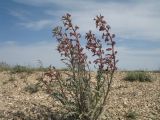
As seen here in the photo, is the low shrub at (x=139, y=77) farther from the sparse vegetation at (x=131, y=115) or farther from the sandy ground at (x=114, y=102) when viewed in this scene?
the sparse vegetation at (x=131, y=115)

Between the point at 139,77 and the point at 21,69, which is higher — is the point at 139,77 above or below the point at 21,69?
below

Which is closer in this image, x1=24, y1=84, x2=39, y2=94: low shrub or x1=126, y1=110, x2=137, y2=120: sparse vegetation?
x1=126, y1=110, x2=137, y2=120: sparse vegetation

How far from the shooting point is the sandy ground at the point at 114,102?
27.3 ft

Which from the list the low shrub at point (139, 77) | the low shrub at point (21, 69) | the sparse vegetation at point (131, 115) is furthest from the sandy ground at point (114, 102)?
the low shrub at point (21, 69)

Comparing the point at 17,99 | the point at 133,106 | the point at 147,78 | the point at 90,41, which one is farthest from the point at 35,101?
the point at 147,78

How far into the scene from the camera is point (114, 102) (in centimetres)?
905

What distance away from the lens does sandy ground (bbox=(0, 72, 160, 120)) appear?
328 inches

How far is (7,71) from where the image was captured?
13758 millimetres

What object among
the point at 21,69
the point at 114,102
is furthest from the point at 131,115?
the point at 21,69

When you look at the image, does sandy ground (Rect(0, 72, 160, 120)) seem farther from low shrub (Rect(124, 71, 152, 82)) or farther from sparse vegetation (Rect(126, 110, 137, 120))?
low shrub (Rect(124, 71, 152, 82))

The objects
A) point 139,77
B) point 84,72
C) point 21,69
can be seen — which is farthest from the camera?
point 21,69

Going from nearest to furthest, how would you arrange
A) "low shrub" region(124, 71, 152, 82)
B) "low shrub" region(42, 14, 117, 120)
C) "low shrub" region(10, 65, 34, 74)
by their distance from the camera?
"low shrub" region(42, 14, 117, 120) → "low shrub" region(124, 71, 152, 82) → "low shrub" region(10, 65, 34, 74)

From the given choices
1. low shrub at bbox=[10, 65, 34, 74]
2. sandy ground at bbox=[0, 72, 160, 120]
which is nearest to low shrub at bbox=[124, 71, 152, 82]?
sandy ground at bbox=[0, 72, 160, 120]

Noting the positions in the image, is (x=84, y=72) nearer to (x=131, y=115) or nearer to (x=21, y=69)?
(x=131, y=115)
